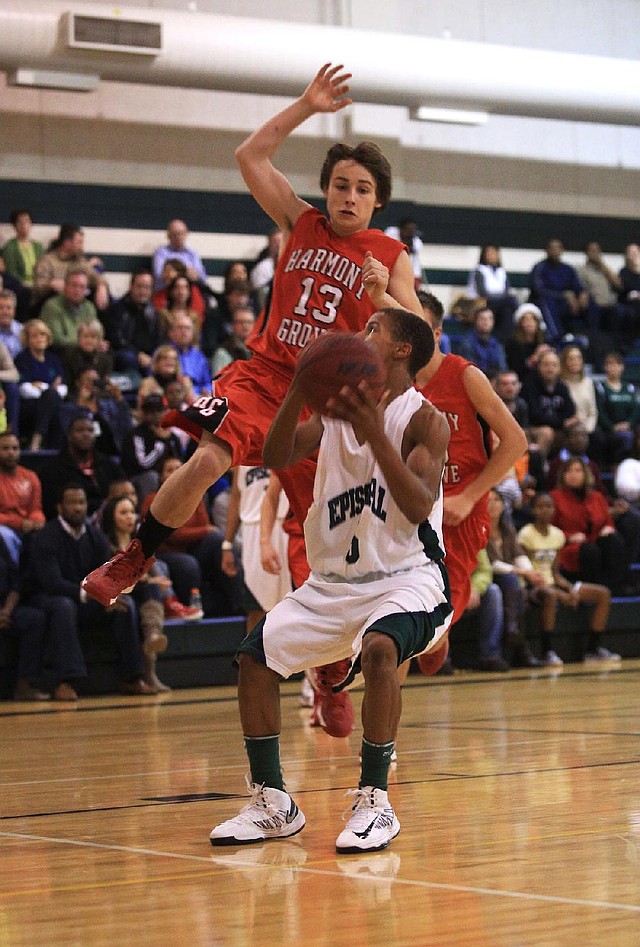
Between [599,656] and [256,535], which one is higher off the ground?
[256,535]

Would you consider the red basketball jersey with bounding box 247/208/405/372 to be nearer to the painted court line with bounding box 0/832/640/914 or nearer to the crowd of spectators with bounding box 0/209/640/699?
the painted court line with bounding box 0/832/640/914

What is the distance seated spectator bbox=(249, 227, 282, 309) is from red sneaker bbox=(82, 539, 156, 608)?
984 cm

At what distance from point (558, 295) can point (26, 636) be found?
9.34 metres

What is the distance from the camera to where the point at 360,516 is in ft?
11.3

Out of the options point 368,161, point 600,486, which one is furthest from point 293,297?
point 600,486

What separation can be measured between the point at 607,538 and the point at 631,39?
9.01 metres

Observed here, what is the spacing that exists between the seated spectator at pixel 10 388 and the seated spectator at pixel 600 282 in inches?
324

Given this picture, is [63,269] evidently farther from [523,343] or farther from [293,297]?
[293,297]

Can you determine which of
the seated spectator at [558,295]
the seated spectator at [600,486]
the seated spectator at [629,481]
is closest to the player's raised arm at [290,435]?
the seated spectator at [600,486]

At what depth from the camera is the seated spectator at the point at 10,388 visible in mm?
10586

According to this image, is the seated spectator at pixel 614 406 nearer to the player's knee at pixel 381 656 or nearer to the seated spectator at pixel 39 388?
the seated spectator at pixel 39 388

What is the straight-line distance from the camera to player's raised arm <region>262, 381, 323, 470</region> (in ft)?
10.9

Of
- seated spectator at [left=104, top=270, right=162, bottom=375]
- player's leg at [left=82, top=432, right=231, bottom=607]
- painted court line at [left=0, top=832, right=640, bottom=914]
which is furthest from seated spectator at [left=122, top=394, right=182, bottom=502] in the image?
painted court line at [left=0, top=832, right=640, bottom=914]

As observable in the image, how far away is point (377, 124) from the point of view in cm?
1596
